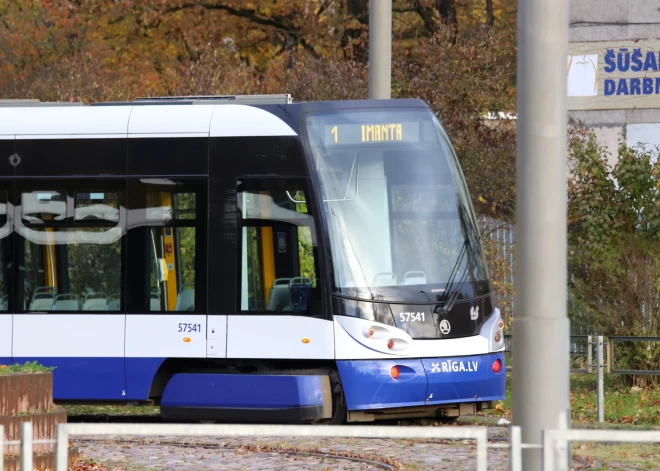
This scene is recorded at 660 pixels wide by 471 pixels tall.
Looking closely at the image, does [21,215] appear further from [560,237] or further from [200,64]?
[200,64]

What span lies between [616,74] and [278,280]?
1475 centimetres

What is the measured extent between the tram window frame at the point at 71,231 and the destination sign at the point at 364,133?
84.5 inches

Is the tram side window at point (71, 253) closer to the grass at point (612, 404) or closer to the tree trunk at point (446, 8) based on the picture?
A: the grass at point (612, 404)

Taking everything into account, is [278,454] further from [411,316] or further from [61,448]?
[61,448]

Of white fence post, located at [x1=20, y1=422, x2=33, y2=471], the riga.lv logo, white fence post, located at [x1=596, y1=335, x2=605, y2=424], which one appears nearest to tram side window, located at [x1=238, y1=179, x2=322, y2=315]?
the riga.lv logo

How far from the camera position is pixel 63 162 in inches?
523

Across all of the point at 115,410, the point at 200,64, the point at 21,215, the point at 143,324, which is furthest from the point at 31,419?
the point at 200,64

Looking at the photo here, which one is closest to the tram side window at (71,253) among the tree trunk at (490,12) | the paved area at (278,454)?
the paved area at (278,454)

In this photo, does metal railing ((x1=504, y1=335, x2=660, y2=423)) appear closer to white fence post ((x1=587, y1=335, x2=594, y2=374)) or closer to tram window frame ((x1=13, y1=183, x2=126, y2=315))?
white fence post ((x1=587, y1=335, x2=594, y2=374))

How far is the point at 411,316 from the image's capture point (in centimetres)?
1244

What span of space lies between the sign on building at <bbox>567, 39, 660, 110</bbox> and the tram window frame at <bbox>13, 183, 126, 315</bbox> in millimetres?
14342

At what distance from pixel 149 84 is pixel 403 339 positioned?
826 inches

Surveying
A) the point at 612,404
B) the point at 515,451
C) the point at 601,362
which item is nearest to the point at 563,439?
the point at 515,451

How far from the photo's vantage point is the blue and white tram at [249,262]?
40.7 feet
